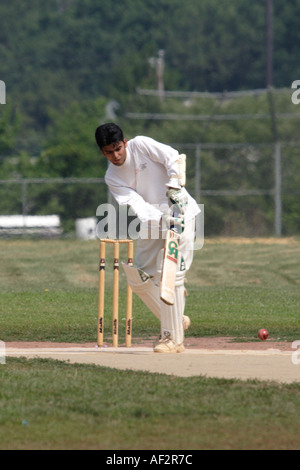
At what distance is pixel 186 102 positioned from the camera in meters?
45.0

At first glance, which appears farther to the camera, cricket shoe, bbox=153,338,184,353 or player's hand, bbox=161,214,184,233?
cricket shoe, bbox=153,338,184,353

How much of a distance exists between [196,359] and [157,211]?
135 cm

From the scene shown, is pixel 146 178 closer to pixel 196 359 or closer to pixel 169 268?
pixel 169 268

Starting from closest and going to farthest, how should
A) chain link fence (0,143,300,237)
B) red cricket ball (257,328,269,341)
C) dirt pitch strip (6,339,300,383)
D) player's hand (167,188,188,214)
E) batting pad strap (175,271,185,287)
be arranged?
dirt pitch strip (6,339,300,383) → player's hand (167,188,188,214) → batting pad strap (175,271,185,287) → red cricket ball (257,328,269,341) → chain link fence (0,143,300,237)

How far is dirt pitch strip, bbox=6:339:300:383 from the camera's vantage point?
7.70 m

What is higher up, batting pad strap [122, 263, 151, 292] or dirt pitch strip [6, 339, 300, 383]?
batting pad strap [122, 263, 151, 292]

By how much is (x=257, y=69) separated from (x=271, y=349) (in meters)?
64.5

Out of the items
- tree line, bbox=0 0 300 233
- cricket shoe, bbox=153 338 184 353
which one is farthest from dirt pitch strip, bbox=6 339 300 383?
tree line, bbox=0 0 300 233

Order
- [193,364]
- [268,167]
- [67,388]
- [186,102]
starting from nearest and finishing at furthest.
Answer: [67,388] → [193,364] → [268,167] → [186,102]

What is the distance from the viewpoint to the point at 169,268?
8445mm

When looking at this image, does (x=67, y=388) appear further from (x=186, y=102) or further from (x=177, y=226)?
(x=186, y=102)

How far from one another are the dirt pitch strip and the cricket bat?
54 centimetres

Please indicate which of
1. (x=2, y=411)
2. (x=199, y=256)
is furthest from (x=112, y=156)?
(x=199, y=256)

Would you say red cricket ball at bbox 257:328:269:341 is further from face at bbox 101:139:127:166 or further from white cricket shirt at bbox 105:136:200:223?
face at bbox 101:139:127:166
